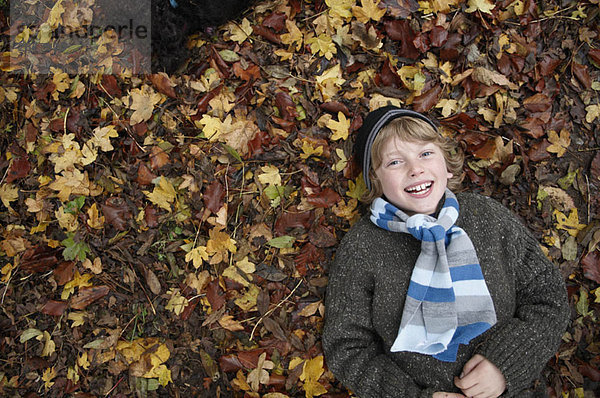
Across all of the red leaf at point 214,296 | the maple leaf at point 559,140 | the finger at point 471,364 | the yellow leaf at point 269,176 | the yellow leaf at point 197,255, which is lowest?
the red leaf at point 214,296

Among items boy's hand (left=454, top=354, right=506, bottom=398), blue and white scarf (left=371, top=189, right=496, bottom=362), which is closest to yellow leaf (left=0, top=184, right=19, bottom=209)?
blue and white scarf (left=371, top=189, right=496, bottom=362)

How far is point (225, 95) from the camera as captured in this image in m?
2.73

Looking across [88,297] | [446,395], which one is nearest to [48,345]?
[88,297]

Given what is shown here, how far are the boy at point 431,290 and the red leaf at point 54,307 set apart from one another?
5.92ft

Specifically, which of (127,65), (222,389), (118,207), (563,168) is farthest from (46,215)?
(563,168)

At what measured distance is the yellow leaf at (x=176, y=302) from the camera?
2662 mm

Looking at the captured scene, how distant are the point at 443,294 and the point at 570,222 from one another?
3.95 feet

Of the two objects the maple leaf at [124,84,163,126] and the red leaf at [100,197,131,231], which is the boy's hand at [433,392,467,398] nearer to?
the red leaf at [100,197,131,231]

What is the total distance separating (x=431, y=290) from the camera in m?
2.18

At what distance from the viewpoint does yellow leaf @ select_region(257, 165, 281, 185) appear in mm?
2686

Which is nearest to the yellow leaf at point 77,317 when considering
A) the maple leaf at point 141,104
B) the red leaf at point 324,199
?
the maple leaf at point 141,104

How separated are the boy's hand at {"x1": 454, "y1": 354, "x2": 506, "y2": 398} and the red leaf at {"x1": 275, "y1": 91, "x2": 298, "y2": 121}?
1844 mm

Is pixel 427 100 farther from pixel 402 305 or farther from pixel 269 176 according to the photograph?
pixel 402 305

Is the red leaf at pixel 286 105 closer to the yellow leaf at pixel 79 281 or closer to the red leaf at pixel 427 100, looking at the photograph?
the red leaf at pixel 427 100
